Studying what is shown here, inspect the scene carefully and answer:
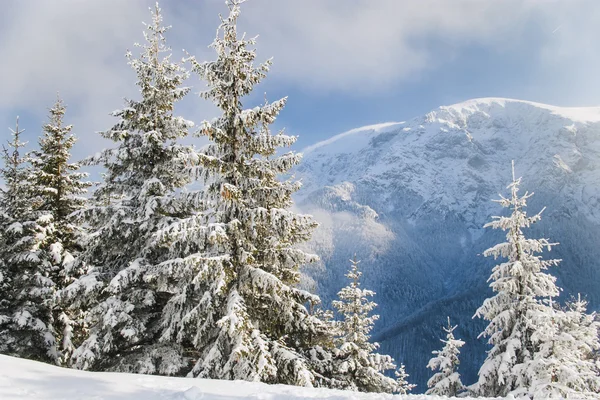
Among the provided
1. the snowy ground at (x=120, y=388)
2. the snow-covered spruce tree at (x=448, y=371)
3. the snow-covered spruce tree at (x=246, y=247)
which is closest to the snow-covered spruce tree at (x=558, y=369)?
the snow-covered spruce tree at (x=448, y=371)

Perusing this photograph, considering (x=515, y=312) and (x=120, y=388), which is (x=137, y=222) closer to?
(x=120, y=388)

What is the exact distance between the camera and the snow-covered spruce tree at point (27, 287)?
1598cm

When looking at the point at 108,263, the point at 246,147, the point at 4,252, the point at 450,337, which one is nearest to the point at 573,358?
the point at 450,337

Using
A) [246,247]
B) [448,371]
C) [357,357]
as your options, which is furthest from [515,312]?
[246,247]

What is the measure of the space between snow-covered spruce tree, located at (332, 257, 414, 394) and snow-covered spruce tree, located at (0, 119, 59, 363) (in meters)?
11.4

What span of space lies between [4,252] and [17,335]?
352 centimetres

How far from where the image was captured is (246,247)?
468 inches

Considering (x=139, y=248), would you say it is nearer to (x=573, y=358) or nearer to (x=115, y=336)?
(x=115, y=336)

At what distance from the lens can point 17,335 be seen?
16.2 m

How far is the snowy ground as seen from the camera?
673cm

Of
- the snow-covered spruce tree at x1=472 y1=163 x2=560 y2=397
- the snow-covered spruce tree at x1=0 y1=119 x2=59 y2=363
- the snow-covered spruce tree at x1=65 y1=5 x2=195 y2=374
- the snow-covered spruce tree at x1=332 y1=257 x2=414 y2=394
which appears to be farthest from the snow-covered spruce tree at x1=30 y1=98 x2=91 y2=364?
the snow-covered spruce tree at x1=472 y1=163 x2=560 y2=397

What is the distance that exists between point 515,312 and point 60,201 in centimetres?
1897

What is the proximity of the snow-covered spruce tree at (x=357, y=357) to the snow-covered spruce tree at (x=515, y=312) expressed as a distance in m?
3.71

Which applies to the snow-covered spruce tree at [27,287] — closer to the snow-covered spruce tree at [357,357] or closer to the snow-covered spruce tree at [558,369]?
the snow-covered spruce tree at [357,357]
